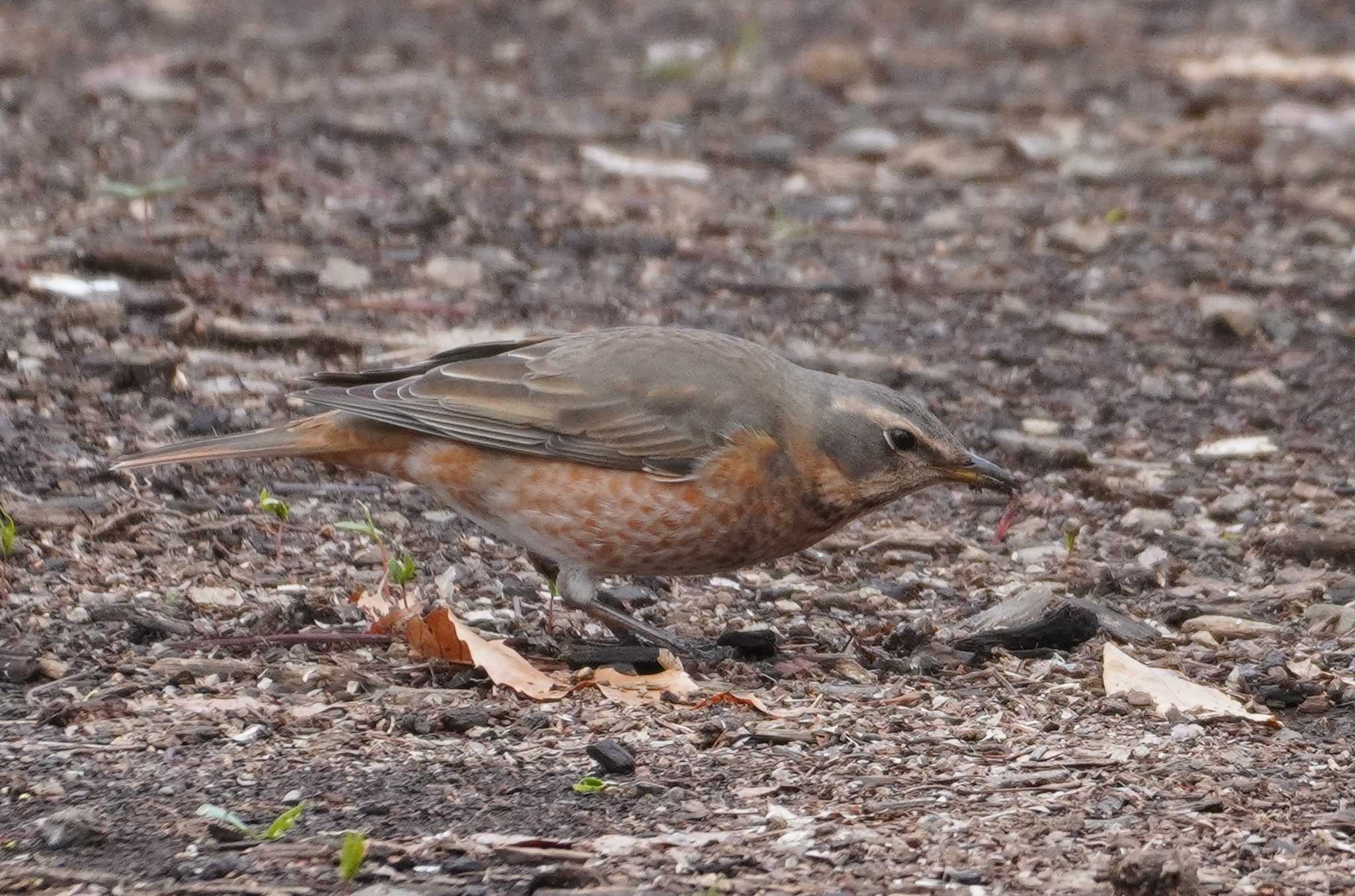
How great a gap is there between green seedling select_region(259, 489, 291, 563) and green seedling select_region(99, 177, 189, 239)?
3.19 metres

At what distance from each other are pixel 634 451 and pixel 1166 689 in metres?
1.72

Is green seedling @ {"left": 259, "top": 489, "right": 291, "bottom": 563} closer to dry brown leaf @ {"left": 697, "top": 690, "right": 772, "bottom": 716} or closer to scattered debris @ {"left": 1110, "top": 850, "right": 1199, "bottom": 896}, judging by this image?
dry brown leaf @ {"left": 697, "top": 690, "right": 772, "bottom": 716}

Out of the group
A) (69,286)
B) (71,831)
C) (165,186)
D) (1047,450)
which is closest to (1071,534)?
(1047,450)

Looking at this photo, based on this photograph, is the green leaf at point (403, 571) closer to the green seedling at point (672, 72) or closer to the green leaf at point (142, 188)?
the green leaf at point (142, 188)

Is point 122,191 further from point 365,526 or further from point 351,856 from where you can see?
point 351,856

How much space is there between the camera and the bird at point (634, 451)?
6.04 m

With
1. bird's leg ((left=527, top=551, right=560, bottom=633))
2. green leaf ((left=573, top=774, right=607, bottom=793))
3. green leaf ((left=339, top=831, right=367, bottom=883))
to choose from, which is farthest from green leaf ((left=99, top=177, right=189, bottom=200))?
green leaf ((left=339, top=831, right=367, bottom=883))

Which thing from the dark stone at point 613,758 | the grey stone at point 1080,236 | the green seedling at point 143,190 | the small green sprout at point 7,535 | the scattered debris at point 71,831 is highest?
the green seedling at point 143,190

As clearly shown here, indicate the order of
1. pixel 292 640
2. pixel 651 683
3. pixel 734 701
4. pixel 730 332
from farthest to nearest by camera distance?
pixel 730 332 → pixel 292 640 → pixel 651 683 → pixel 734 701

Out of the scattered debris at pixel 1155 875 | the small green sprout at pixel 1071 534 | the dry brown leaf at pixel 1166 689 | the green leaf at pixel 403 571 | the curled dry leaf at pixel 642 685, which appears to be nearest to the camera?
the scattered debris at pixel 1155 875

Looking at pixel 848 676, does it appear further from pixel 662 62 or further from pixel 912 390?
pixel 662 62

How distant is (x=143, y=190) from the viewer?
9.59 meters

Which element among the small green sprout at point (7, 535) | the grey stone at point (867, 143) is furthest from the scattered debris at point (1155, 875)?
the grey stone at point (867, 143)

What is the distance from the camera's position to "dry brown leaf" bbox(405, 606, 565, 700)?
5492 mm
